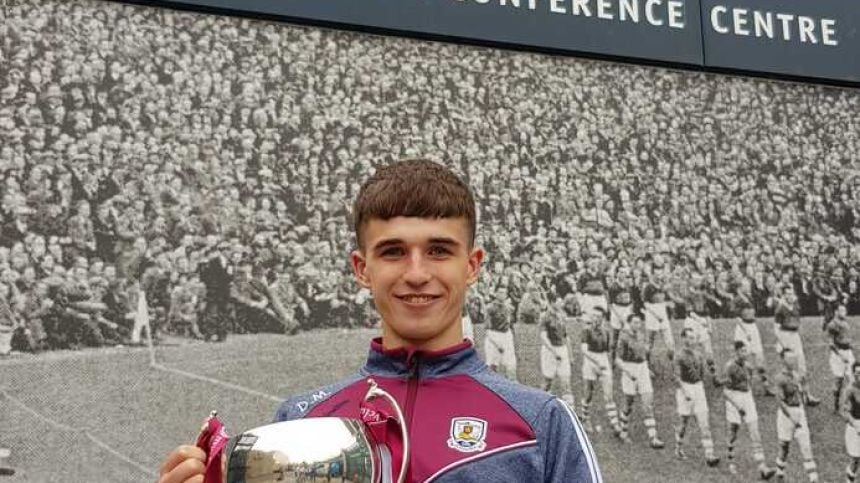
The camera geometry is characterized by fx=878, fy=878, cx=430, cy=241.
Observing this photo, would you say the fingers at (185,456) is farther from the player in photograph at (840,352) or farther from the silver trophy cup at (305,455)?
the player in photograph at (840,352)

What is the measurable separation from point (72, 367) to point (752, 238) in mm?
1586

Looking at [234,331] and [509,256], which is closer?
[234,331]

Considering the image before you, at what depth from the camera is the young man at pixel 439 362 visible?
82 cm

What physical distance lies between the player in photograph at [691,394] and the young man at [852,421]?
0.36 m

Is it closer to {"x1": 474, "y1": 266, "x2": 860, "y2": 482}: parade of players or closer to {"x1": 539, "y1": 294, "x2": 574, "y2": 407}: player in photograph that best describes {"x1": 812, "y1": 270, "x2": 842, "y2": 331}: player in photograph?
{"x1": 474, "y1": 266, "x2": 860, "y2": 482}: parade of players

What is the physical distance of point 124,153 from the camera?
1.79m

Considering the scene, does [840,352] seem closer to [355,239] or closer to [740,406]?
[740,406]

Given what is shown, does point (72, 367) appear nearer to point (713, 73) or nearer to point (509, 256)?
point (509, 256)

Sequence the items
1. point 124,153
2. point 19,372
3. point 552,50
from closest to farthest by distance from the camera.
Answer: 1. point 19,372
2. point 124,153
3. point 552,50

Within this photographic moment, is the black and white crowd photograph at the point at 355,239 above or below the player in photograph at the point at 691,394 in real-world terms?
above

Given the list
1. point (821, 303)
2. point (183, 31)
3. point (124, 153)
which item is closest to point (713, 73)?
point (821, 303)

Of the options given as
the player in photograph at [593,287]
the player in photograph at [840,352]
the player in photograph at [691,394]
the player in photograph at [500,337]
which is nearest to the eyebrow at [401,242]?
the player in photograph at [500,337]

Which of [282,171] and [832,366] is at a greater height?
→ [282,171]

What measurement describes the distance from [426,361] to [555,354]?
3.67 ft
